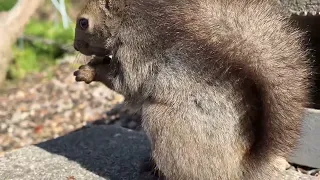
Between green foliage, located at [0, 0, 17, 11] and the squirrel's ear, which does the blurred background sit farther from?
the squirrel's ear

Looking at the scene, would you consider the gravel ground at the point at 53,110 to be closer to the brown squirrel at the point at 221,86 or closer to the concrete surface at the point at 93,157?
the concrete surface at the point at 93,157

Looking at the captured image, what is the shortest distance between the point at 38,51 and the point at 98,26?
16.5 feet

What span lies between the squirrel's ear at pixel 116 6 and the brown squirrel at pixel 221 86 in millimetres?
242

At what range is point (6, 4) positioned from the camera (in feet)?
21.7

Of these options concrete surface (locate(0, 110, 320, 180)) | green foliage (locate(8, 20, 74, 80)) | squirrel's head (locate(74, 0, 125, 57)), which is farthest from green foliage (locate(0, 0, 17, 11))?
squirrel's head (locate(74, 0, 125, 57))

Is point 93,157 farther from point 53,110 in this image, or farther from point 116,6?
point 53,110

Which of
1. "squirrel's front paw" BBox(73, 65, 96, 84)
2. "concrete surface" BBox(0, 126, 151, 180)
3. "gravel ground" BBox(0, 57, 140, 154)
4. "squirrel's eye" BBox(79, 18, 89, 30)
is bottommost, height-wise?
"gravel ground" BBox(0, 57, 140, 154)

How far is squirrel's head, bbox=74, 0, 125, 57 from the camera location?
316cm

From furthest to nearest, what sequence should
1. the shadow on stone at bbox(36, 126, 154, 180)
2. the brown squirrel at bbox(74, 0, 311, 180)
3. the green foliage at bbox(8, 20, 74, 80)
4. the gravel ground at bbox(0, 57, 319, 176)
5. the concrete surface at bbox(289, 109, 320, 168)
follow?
the green foliage at bbox(8, 20, 74, 80), the gravel ground at bbox(0, 57, 319, 176), the shadow on stone at bbox(36, 126, 154, 180), the concrete surface at bbox(289, 109, 320, 168), the brown squirrel at bbox(74, 0, 311, 180)

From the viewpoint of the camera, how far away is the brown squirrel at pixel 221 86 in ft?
8.85

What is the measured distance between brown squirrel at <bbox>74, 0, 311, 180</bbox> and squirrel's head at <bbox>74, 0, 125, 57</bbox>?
0.80ft

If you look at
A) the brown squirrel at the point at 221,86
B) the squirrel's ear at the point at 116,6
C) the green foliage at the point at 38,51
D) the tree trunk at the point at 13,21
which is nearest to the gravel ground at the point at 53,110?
the green foliage at the point at 38,51

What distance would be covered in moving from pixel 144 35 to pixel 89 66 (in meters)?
0.49

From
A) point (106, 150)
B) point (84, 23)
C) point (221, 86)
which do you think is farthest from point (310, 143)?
point (84, 23)
